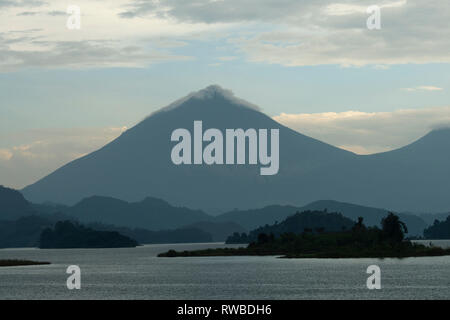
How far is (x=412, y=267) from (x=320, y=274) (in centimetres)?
2862

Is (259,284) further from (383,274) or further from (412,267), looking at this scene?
(412,267)

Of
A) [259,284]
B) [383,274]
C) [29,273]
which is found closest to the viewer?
[259,284]

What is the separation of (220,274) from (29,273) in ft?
154

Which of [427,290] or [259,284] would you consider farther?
[259,284]
